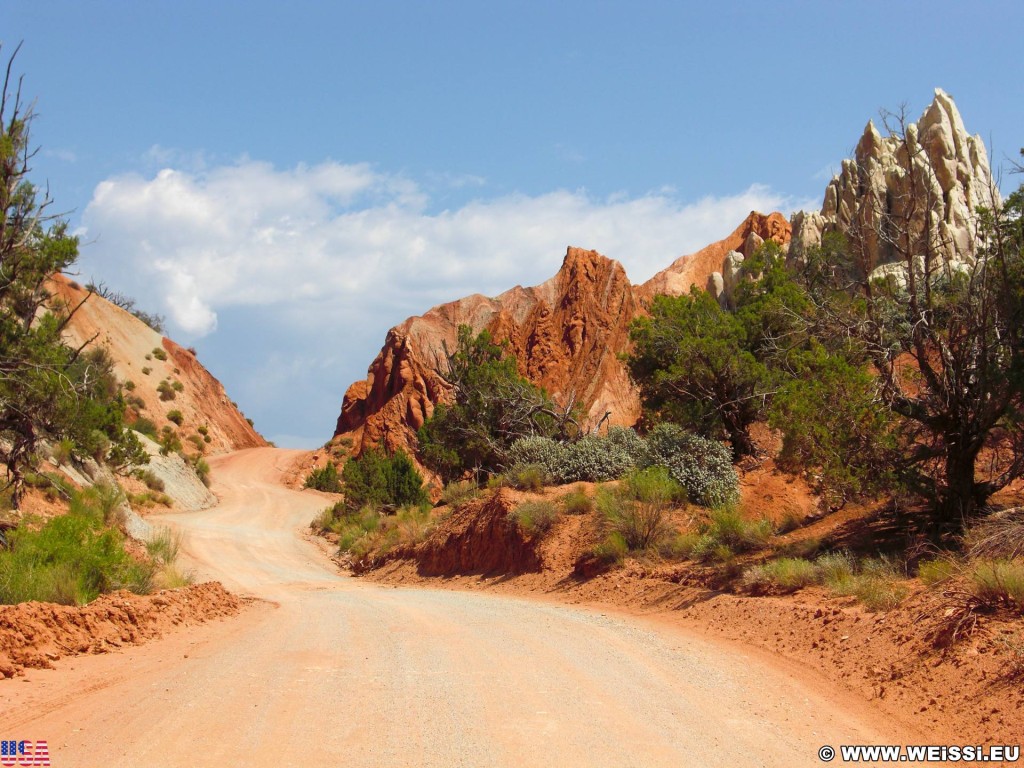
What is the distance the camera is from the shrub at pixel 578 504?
824 inches

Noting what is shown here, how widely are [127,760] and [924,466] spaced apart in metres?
12.3

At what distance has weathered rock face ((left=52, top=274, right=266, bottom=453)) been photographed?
72806 mm

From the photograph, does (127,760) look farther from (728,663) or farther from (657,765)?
(728,663)

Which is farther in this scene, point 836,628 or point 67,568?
point 67,568

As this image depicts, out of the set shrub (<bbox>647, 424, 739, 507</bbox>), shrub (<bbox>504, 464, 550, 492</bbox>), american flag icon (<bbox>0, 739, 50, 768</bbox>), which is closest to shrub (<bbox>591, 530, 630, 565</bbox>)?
shrub (<bbox>647, 424, 739, 507</bbox>)

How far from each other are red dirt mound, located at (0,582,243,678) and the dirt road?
31cm

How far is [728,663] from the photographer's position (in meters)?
9.82

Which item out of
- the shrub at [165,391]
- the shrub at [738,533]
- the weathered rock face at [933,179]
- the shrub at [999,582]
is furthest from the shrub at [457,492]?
the shrub at [165,391]

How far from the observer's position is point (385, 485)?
37656 millimetres

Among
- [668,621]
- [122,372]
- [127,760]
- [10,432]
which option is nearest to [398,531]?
[10,432]

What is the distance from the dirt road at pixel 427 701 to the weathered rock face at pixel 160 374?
6421 centimetres

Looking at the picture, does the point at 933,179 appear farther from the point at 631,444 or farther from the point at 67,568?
the point at 67,568

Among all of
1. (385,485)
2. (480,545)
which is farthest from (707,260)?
(480,545)

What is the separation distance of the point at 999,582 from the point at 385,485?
31085mm
